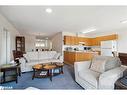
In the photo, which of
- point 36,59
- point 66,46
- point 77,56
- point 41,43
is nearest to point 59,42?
point 66,46

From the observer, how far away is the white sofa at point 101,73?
5.18ft

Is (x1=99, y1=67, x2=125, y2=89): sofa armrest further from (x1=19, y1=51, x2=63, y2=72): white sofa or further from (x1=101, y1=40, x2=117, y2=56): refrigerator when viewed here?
(x1=101, y1=40, x2=117, y2=56): refrigerator

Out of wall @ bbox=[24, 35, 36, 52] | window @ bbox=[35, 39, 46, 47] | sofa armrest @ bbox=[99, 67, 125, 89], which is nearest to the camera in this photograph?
sofa armrest @ bbox=[99, 67, 125, 89]

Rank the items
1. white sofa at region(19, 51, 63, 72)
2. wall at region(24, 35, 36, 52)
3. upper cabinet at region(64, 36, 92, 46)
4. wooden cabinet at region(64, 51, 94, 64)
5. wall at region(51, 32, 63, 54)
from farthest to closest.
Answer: wall at region(24, 35, 36, 52) < wall at region(51, 32, 63, 54) < upper cabinet at region(64, 36, 92, 46) < wooden cabinet at region(64, 51, 94, 64) < white sofa at region(19, 51, 63, 72)

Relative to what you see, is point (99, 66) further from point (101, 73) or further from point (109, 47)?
point (109, 47)

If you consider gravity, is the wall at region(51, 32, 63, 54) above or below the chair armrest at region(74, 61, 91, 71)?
above

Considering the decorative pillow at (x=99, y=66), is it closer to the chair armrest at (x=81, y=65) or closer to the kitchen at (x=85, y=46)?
the chair armrest at (x=81, y=65)

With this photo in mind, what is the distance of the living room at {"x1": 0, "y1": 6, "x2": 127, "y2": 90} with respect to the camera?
2.19 m

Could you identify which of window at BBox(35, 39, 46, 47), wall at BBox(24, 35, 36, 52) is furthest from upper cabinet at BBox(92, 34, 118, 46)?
window at BBox(35, 39, 46, 47)

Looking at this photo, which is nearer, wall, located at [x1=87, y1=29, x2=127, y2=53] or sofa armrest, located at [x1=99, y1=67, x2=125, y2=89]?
sofa armrest, located at [x1=99, y1=67, x2=125, y2=89]

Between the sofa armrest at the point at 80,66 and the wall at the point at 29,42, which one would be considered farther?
the wall at the point at 29,42

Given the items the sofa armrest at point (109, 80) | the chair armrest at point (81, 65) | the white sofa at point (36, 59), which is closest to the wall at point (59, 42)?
the white sofa at point (36, 59)

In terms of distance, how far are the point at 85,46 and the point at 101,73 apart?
5.14m

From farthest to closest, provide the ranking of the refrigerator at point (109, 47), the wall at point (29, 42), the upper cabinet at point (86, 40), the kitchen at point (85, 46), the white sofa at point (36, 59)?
the wall at point (29, 42) → the upper cabinet at point (86, 40) → the refrigerator at point (109, 47) → the kitchen at point (85, 46) → the white sofa at point (36, 59)
